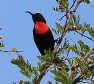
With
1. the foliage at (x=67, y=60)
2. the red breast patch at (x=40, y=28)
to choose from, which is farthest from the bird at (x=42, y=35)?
the foliage at (x=67, y=60)

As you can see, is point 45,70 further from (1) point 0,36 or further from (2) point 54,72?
(1) point 0,36

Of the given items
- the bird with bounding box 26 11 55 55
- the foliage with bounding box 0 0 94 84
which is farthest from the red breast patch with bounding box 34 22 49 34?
the foliage with bounding box 0 0 94 84

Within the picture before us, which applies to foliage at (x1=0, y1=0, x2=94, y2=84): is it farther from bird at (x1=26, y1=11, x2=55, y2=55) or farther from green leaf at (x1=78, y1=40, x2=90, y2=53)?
bird at (x1=26, y1=11, x2=55, y2=55)

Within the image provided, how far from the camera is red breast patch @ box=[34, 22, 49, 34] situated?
4259 millimetres

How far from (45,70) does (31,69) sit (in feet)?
0.67

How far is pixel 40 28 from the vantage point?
4301mm

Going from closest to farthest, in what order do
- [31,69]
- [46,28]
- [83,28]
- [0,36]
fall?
[0,36] < [31,69] < [83,28] < [46,28]

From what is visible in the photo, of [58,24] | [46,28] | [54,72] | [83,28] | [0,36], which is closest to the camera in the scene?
[0,36]

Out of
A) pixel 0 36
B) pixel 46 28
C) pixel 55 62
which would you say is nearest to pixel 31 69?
pixel 55 62

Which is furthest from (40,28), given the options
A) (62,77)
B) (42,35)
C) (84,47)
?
(62,77)

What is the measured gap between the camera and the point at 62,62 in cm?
219

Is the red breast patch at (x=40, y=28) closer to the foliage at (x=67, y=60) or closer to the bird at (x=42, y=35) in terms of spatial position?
Answer: the bird at (x=42, y=35)

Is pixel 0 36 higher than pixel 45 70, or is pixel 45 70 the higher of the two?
pixel 0 36

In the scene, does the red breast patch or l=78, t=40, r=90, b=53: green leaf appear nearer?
l=78, t=40, r=90, b=53: green leaf
